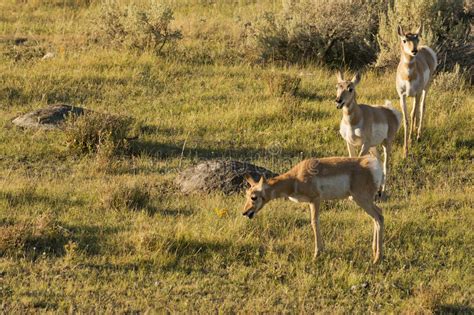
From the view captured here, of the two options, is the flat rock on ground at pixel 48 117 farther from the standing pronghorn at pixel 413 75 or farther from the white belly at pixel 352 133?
the standing pronghorn at pixel 413 75

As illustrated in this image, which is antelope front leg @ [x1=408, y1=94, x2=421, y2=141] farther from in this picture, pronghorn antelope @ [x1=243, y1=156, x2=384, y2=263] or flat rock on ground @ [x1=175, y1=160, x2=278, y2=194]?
pronghorn antelope @ [x1=243, y1=156, x2=384, y2=263]

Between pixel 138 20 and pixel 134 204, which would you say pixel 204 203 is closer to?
pixel 134 204

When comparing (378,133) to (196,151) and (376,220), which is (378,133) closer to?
(376,220)

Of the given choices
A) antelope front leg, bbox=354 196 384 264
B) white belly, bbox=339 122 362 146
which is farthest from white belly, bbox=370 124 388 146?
antelope front leg, bbox=354 196 384 264

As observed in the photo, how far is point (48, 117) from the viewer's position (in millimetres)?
14875

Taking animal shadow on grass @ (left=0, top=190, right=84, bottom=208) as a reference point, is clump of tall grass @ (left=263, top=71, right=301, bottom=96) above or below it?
above

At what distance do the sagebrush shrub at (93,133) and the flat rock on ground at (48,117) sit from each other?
2.46ft

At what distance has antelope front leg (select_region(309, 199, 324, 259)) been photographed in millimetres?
9453

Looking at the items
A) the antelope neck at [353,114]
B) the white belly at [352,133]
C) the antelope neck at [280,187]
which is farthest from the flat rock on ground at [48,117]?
the antelope neck at [280,187]

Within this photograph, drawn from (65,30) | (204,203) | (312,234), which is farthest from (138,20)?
(312,234)

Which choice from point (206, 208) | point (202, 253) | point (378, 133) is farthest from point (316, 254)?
point (378, 133)

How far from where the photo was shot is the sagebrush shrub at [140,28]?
19.1 metres

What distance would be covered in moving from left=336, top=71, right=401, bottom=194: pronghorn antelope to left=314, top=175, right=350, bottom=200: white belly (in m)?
2.12

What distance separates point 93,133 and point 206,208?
3454mm
